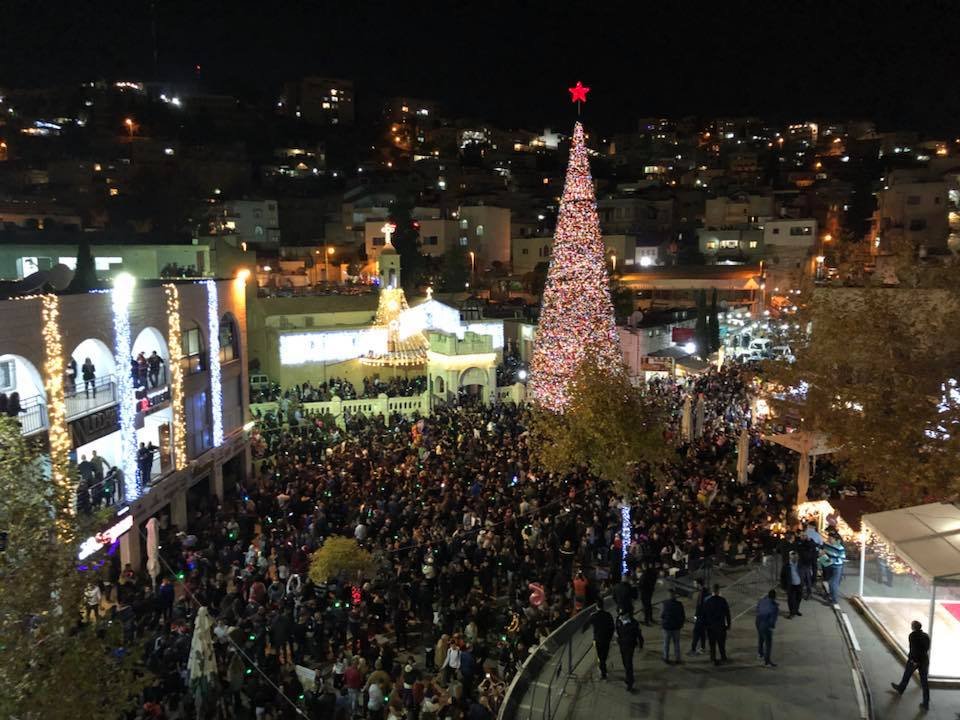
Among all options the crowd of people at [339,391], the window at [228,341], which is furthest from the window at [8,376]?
the crowd of people at [339,391]

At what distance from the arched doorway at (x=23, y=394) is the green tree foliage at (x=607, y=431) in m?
10.0

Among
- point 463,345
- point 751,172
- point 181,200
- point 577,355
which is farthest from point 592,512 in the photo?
point 751,172

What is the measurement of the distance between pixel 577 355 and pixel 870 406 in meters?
11.1

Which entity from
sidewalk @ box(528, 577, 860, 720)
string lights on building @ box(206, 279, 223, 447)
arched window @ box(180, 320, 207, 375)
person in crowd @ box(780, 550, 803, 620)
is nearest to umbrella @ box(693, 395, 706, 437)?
person in crowd @ box(780, 550, 803, 620)

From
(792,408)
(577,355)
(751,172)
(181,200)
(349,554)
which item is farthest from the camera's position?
(751,172)

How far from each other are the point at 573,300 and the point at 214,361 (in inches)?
442

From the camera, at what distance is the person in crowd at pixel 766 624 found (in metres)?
10.1

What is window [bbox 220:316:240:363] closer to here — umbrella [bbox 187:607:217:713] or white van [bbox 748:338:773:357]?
umbrella [bbox 187:607:217:713]

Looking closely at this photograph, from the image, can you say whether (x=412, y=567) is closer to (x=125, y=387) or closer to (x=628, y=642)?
(x=628, y=642)

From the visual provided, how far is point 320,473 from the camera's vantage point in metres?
19.6

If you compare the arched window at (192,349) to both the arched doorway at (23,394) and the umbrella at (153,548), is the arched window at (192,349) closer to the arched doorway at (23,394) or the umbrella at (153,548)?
the arched doorway at (23,394)

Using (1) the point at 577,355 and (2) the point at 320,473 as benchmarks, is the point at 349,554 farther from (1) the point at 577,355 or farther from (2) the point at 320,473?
(1) the point at 577,355

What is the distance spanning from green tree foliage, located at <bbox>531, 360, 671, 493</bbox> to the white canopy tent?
4518mm

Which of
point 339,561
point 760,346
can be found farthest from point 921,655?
point 760,346
